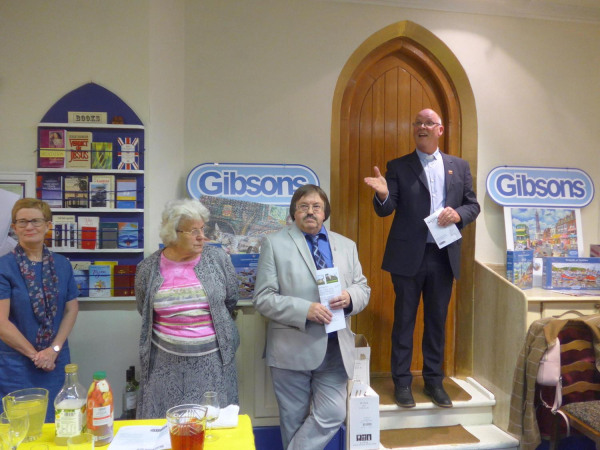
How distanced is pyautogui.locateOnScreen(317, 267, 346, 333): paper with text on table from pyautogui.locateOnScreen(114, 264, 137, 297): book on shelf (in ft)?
3.84

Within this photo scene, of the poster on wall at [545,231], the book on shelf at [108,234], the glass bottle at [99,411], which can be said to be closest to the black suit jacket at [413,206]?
the poster on wall at [545,231]

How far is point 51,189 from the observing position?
2.61 metres

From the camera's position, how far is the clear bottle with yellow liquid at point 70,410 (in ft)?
4.24

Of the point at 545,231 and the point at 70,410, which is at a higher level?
the point at 545,231

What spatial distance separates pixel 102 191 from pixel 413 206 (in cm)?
183

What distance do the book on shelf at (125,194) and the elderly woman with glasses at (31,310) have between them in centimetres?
47

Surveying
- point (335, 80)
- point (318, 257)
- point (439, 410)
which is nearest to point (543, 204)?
point (439, 410)

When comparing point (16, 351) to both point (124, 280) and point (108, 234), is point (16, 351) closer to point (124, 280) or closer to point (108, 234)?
point (124, 280)

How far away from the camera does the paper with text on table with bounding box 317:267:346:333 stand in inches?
86.4

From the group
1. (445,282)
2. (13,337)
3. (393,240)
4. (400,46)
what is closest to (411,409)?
(445,282)

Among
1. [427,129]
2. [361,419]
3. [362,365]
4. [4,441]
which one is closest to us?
[4,441]

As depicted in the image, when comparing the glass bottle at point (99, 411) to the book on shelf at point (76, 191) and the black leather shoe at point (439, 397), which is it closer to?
the book on shelf at point (76, 191)

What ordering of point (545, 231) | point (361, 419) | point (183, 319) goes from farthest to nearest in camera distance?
point (545, 231) < point (361, 419) < point (183, 319)

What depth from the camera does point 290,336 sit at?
7.42ft
